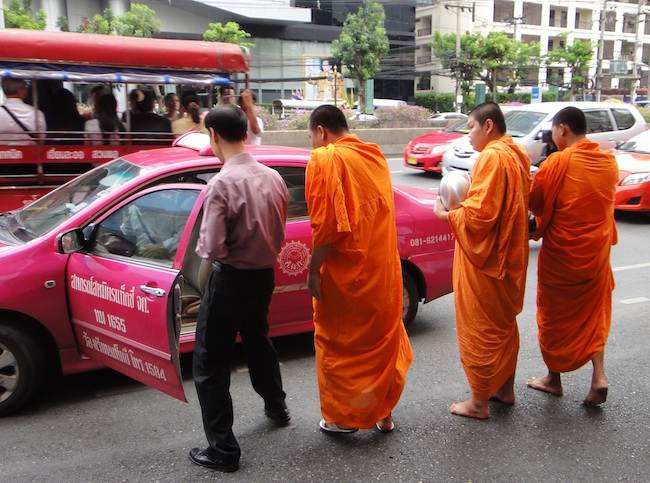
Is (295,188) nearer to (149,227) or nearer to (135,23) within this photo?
(149,227)

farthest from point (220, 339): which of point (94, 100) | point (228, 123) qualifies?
point (94, 100)

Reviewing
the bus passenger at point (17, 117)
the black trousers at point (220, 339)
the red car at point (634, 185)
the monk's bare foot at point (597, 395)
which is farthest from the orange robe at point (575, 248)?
the red car at point (634, 185)

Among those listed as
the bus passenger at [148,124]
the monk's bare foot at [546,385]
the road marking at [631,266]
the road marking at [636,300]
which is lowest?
the road marking at [631,266]

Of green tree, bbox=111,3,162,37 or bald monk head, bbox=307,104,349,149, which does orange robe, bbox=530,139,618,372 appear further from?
green tree, bbox=111,3,162,37

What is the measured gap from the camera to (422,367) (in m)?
4.36

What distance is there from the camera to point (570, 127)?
3.62m

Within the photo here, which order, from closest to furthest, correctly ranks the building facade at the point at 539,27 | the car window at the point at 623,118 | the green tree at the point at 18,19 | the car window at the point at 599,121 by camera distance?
1. the car window at the point at 599,121
2. the car window at the point at 623,118
3. the green tree at the point at 18,19
4. the building facade at the point at 539,27

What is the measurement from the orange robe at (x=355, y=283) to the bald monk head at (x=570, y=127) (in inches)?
45.6

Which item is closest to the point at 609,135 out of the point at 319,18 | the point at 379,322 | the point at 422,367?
the point at 422,367

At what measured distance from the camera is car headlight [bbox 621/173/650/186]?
30.9 ft

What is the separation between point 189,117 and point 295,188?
3.67 meters

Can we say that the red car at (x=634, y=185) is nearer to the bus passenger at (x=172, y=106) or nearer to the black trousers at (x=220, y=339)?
the bus passenger at (x=172, y=106)

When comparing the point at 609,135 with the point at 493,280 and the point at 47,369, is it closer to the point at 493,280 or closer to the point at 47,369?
the point at 493,280

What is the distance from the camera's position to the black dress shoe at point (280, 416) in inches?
136
